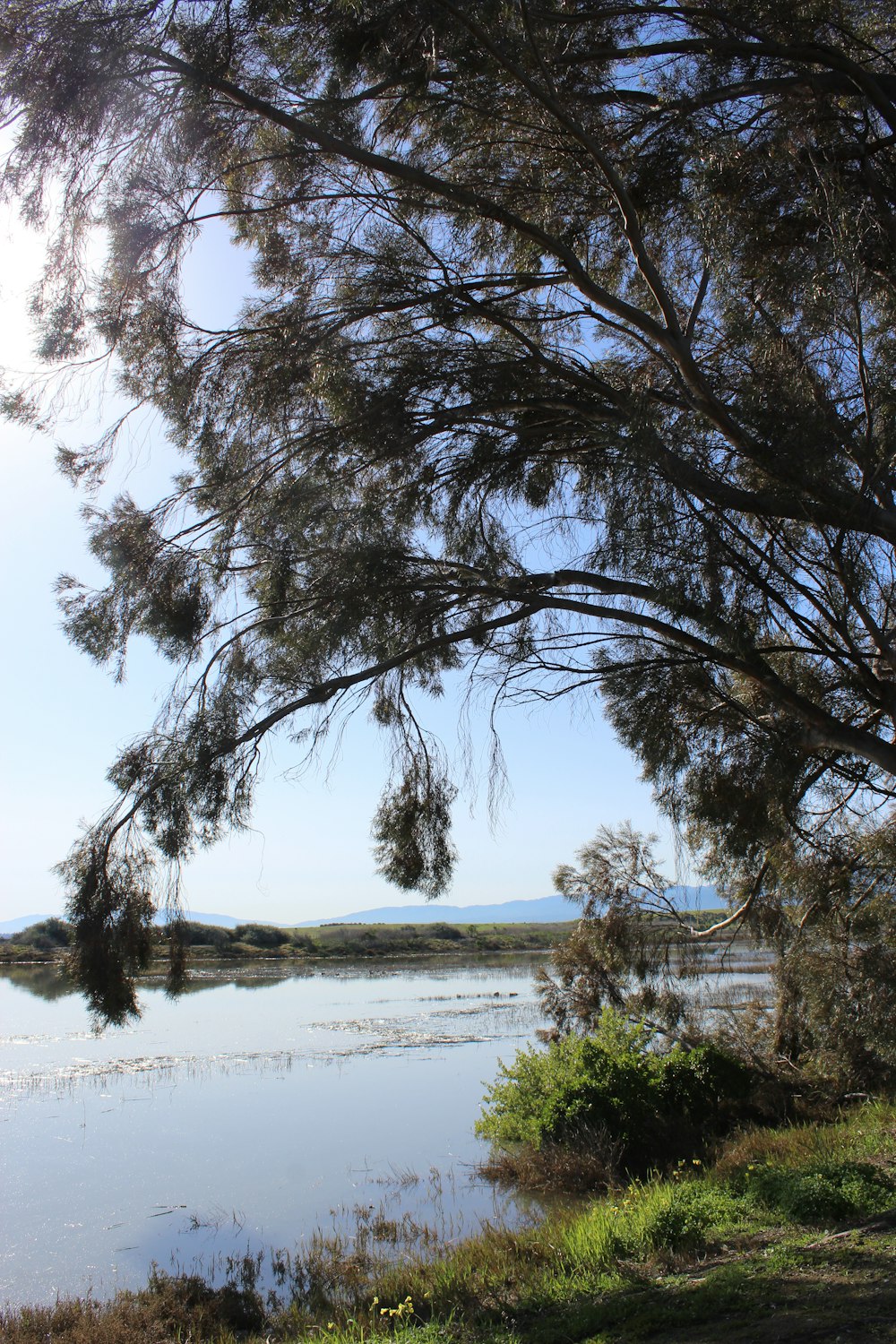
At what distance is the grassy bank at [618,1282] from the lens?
13.0ft

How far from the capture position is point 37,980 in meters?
26.7

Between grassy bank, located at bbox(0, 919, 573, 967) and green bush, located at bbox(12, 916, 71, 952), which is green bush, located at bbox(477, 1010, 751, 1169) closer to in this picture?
grassy bank, located at bbox(0, 919, 573, 967)

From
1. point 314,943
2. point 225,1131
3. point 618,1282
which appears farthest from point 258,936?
point 618,1282

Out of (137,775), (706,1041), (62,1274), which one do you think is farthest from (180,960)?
(706,1041)

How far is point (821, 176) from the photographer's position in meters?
4.22

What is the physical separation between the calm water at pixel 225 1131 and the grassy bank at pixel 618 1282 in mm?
1006

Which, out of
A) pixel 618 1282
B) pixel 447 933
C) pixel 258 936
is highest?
pixel 618 1282

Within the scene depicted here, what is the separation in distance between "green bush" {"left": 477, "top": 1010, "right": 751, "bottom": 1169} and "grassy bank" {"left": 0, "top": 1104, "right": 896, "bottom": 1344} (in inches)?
95.4

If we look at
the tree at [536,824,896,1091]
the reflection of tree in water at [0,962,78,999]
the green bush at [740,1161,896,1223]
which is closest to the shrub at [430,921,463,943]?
the reflection of tree in water at [0,962,78,999]

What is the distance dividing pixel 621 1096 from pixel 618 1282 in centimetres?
535

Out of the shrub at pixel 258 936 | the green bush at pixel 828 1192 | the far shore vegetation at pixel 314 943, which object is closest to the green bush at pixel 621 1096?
the green bush at pixel 828 1192

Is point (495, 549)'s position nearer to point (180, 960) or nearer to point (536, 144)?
point (536, 144)

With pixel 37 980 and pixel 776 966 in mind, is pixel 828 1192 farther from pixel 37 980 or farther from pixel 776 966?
pixel 37 980

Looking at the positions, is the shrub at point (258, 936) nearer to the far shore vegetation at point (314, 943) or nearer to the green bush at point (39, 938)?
the far shore vegetation at point (314, 943)
